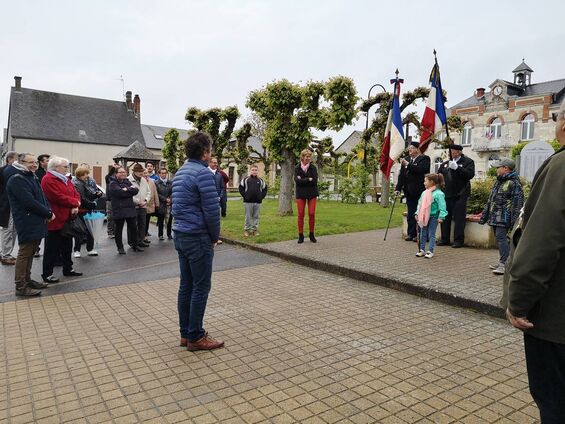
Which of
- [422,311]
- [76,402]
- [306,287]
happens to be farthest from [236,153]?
[76,402]

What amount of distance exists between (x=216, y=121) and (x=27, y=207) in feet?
55.6

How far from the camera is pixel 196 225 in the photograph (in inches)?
168

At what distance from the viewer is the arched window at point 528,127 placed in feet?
141

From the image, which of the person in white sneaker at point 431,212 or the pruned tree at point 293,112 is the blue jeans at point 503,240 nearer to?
the person in white sneaker at point 431,212

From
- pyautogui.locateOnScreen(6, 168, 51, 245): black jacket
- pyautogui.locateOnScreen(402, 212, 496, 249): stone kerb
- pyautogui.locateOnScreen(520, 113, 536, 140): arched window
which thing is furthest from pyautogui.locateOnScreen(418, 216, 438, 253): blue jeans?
pyautogui.locateOnScreen(520, 113, 536, 140): arched window

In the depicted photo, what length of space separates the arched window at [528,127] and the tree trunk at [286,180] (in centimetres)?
3629

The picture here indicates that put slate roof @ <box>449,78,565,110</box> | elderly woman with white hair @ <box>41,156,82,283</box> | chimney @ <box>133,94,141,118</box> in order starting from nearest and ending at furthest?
elderly woman with white hair @ <box>41,156,82,283</box>
slate roof @ <box>449,78,565,110</box>
chimney @ <box>133,94,141,118</box>

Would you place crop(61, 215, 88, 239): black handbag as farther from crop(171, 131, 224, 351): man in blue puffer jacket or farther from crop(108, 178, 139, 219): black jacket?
crop(171, 131, 224, 351): man in blue puffer jacket

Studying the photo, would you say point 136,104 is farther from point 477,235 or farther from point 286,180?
point 477,235

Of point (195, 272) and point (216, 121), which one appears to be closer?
point (195, 272)

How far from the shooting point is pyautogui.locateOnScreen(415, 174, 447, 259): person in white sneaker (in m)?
8.38

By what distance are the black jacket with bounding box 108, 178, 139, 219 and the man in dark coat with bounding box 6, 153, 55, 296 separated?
119 inches

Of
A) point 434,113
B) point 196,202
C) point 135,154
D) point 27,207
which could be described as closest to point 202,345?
point 196,202

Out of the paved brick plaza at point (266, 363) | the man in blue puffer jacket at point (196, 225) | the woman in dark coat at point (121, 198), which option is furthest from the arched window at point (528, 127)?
the man in blue puffer jacket at point (196, 225)
